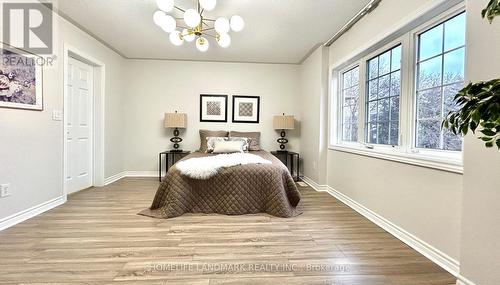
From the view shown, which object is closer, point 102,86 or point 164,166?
point 102,86

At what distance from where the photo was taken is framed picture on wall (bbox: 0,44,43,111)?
2.33 metres

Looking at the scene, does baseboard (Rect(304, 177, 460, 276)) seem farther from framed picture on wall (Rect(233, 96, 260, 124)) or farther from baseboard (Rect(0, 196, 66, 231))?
baseboard (Rect(0, 196, 66, 231))

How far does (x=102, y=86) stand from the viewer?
4.06 metres

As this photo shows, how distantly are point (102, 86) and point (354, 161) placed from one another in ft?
13.1

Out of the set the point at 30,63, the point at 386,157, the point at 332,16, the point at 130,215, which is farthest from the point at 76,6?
the point at 386,157

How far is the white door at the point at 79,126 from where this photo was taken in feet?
11.5

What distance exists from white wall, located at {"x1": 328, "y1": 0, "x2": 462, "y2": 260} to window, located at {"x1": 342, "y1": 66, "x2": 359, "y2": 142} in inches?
11.7

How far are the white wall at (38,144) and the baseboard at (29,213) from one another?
0.12 feet

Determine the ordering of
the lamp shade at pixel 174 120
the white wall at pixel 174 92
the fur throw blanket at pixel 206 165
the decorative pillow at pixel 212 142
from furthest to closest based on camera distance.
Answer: the white wall at pixel 174 92, the lamp shade at pixel 174 120, the decorative pillow at pixel 212 142, the fur throw blanket at pixel 206 165

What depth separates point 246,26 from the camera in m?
3.29

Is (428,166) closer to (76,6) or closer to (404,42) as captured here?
(404,42)

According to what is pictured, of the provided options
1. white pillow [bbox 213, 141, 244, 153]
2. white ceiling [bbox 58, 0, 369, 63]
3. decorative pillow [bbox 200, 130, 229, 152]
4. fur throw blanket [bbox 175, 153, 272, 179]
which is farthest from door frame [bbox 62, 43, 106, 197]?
fur throw blanket [bbox 175, 153, 272, 179]

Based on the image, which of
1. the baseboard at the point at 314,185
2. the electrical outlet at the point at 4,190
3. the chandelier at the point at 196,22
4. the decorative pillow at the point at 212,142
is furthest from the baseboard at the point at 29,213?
the baseboard at the point at 314,185

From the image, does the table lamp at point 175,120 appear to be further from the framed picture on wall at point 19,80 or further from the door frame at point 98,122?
the framed picture on wall at point 19,80
